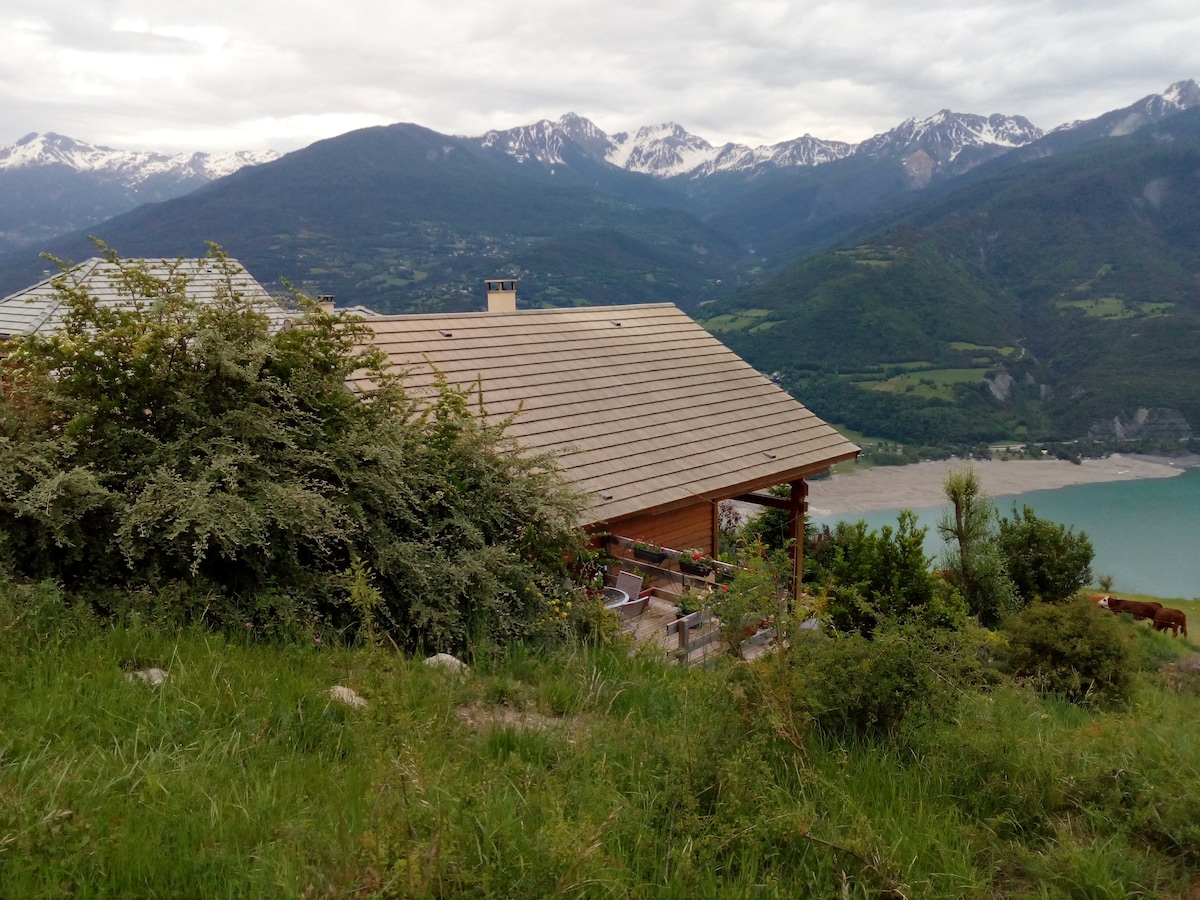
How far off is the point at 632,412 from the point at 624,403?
0.27 metres

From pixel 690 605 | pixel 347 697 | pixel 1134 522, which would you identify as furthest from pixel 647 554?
pixel 1134 522

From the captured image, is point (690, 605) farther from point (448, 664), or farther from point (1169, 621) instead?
point (1169, 621)

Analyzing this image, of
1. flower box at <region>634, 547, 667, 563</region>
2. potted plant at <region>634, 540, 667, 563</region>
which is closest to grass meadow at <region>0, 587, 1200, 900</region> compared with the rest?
potted plant at <region>634, 540, 667, 563</region>

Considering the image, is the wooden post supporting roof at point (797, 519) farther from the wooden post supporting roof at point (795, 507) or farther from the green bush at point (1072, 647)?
the green bush at point (1072, 647)

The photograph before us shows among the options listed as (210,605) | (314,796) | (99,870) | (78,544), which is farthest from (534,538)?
(99,870)

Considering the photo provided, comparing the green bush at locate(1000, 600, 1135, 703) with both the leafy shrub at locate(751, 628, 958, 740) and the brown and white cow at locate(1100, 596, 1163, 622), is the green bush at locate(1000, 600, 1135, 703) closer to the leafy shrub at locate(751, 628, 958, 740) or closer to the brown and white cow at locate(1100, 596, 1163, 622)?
the leafy shrub at locate(751, 628, 958, 740)

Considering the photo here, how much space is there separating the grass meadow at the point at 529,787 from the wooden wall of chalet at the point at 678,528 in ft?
23.1

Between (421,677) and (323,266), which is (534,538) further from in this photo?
(323,266)

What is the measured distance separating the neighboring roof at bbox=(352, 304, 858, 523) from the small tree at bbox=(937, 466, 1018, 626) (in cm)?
386

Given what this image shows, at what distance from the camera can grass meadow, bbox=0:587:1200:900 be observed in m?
2.42

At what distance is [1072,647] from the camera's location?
30.0 feet

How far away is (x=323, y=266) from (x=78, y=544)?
572 feet

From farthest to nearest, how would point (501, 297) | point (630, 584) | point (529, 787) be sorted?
point (501, 297) → point (630, 584) → point (529, 787)

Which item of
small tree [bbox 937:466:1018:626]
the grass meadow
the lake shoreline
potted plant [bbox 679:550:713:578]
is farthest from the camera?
the lake shoreline
